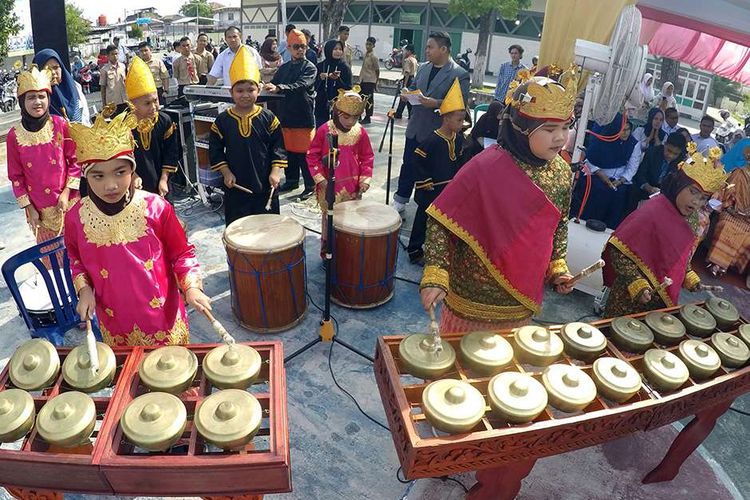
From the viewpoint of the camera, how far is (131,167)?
227 centimetres

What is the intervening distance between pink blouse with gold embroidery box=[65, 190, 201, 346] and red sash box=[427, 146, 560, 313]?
135cm

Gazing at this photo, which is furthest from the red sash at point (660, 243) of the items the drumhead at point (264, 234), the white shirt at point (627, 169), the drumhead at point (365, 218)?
the white shirt at point (627, 169)

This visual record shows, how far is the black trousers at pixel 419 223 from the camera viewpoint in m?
4.95

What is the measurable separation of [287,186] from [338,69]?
8.98 ft

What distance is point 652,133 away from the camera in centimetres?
705

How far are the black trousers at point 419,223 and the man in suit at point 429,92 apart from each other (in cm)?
43

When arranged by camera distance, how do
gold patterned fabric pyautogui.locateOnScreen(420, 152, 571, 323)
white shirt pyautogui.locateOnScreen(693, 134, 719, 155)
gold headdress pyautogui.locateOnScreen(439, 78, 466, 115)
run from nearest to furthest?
1. gold patterned fabric pyautogui.locateOnScreen(420, 152, 571, 323)
2. gold headdress pyautogui.locateOnScreen(439, 78, 466, 115)
3. white shirt pyautogui.locateOnScreen(693, 134, 719, 155)

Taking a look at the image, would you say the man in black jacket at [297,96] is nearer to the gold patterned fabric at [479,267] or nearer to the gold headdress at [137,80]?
the gold headdress at [137,80]

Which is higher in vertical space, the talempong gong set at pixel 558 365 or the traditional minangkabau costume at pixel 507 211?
the traditional minangkabau costume at pixel 507 211

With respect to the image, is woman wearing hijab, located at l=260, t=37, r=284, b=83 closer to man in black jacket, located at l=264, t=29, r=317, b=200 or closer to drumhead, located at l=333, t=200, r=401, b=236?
man in black jacket, located at l=264, t=29, r=317, b=200

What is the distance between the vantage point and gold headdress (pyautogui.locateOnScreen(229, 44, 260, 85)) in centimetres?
387

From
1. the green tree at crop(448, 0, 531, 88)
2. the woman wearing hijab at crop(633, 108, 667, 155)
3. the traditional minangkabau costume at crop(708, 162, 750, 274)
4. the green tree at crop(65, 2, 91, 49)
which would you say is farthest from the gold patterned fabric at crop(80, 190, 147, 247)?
the green tree at crop(65, 2, 91, 49)

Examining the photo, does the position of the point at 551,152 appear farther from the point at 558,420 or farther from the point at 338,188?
the point at 338,188

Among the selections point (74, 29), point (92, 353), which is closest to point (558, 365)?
point (92, 353)
